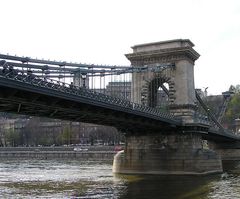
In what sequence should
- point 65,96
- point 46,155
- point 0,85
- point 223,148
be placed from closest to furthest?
point 0,85
point 65,96
point 223,148
point 46,155

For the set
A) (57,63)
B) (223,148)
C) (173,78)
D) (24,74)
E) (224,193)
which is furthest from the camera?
(223,148)

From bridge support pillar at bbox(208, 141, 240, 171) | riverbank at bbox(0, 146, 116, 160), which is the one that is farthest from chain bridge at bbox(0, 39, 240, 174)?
riverbank at bbox(0, 146, 116, 160)

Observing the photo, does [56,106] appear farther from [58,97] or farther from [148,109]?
[148,109]

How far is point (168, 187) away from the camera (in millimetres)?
34344

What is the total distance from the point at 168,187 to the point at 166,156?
10.6m

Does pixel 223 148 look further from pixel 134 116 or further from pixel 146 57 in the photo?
pixel 134 116

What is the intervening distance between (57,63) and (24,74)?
515cm

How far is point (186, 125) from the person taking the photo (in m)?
45.3

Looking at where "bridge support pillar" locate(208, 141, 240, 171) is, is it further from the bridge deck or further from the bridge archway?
the bridge deck

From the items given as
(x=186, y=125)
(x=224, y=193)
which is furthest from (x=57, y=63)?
(x=186, y=125)

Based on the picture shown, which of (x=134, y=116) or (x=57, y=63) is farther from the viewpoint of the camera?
(x=134, y=116)

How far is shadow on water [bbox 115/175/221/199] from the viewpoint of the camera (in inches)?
1185

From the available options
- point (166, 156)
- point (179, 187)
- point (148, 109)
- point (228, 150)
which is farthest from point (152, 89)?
point (228, 150)

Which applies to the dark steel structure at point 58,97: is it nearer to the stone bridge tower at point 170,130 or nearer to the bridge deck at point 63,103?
the bridge deck at point 63,103
